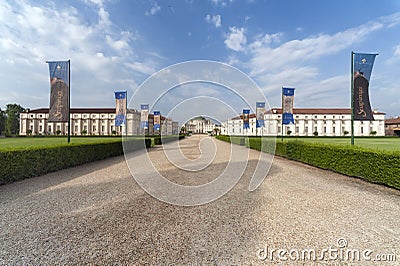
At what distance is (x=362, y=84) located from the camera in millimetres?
9148

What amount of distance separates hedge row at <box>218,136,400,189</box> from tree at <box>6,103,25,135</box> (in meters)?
74.9

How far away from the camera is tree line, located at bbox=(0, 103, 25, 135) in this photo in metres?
64.2

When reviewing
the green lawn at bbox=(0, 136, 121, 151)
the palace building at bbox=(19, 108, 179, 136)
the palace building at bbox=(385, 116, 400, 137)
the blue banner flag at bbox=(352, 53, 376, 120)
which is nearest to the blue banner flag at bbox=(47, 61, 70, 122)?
the green lawn at bbox=(0, 136, 121, 151)

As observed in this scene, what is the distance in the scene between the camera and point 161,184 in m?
5.94

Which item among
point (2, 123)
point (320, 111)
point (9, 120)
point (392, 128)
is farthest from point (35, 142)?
point (392, 128)

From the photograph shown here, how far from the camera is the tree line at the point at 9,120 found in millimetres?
64213

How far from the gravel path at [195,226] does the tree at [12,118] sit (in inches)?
2863

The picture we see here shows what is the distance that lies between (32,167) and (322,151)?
11.0 metres

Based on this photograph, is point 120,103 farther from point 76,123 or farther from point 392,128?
point 392,128

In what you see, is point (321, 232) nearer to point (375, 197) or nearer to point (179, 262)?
point (179, 262)

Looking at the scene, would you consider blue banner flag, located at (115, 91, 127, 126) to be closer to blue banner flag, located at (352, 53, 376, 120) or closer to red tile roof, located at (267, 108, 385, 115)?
blue banner flag, located at (352, 53, 376, 120)

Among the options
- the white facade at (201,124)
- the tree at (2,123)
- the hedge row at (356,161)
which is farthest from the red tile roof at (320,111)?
the tree at (2,123)

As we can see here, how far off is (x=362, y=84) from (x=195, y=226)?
399 inches

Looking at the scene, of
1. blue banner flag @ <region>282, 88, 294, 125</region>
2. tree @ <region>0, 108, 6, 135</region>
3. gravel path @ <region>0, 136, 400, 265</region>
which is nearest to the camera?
gravel path @ <region>0, 136, 400, 265</region>
